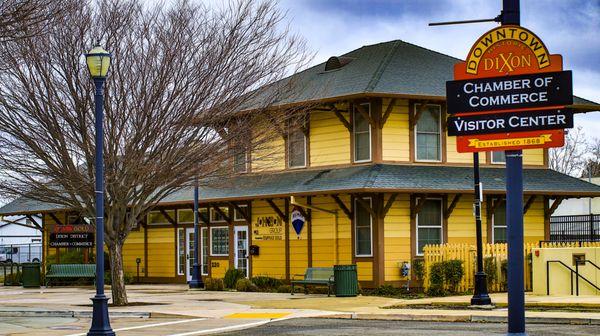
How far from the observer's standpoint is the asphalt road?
58.1ft

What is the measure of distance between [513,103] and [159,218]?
1259 inches

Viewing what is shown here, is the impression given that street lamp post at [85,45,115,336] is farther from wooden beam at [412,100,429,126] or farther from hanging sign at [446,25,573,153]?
wooden beam at [412,100,429,126]

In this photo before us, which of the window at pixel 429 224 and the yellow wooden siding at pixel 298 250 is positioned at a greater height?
the window at pixel 429 224

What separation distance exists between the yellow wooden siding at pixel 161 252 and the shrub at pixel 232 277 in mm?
5157

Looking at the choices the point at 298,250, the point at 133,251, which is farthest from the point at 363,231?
the point at 133,251

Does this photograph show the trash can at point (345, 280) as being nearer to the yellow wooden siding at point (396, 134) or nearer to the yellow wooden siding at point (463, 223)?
the yellow wooden siding at point (396, 134)

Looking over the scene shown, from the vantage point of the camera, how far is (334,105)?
109ft

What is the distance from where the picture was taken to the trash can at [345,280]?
29766mm

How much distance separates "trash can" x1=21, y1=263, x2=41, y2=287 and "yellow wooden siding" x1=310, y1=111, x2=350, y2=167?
1250cm

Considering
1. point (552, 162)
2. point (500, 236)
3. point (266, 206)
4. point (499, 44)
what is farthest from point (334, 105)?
point (552, 162)

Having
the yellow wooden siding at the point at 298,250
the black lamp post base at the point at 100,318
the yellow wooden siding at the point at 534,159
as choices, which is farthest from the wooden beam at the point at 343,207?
the black lamp post base at the point at 100,318

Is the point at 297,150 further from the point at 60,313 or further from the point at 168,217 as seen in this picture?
the point at 60,313

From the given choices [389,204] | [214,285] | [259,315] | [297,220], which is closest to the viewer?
[259,315]

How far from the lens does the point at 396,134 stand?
33094 mm
